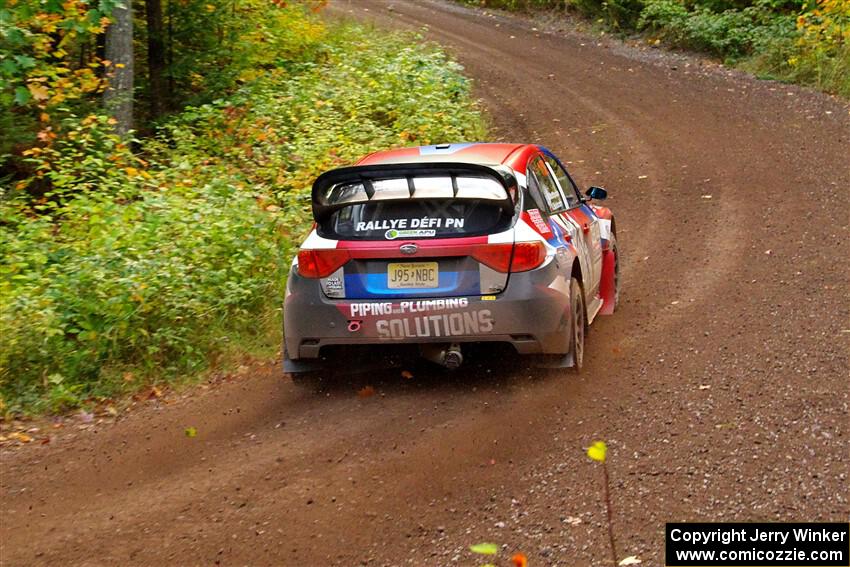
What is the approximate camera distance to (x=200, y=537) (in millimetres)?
5492

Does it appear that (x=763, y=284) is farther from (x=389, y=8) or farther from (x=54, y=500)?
(x=389, y=8)

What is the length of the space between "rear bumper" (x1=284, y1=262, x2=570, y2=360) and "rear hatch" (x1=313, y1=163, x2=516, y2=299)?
74 millimetres

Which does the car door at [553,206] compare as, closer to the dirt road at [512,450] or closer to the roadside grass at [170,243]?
the dirt road at [512,450]

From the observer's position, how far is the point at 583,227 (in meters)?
8.63

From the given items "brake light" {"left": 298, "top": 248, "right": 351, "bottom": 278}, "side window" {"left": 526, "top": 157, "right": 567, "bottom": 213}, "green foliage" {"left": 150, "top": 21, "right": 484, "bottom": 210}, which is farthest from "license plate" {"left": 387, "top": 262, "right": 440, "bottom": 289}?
"green foliage" {"left": 150, "top": 21, "right": 484, "bottom": 210}

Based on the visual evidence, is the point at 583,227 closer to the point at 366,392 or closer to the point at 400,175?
the point at 400,175

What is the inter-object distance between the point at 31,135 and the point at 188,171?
6.15 ft

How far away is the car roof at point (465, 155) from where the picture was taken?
7859mm

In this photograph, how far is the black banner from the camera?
460 centimetres

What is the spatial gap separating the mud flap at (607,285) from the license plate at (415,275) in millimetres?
2608

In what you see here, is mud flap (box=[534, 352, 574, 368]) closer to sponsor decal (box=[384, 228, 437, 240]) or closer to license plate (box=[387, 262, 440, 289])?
license plate (box=[387, 262, 440, 289])

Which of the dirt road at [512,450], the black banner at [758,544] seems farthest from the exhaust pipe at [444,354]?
the black banner at [758,544]

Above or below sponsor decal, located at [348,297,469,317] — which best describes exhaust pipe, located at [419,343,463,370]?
below

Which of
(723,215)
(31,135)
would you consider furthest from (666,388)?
(31,135)
